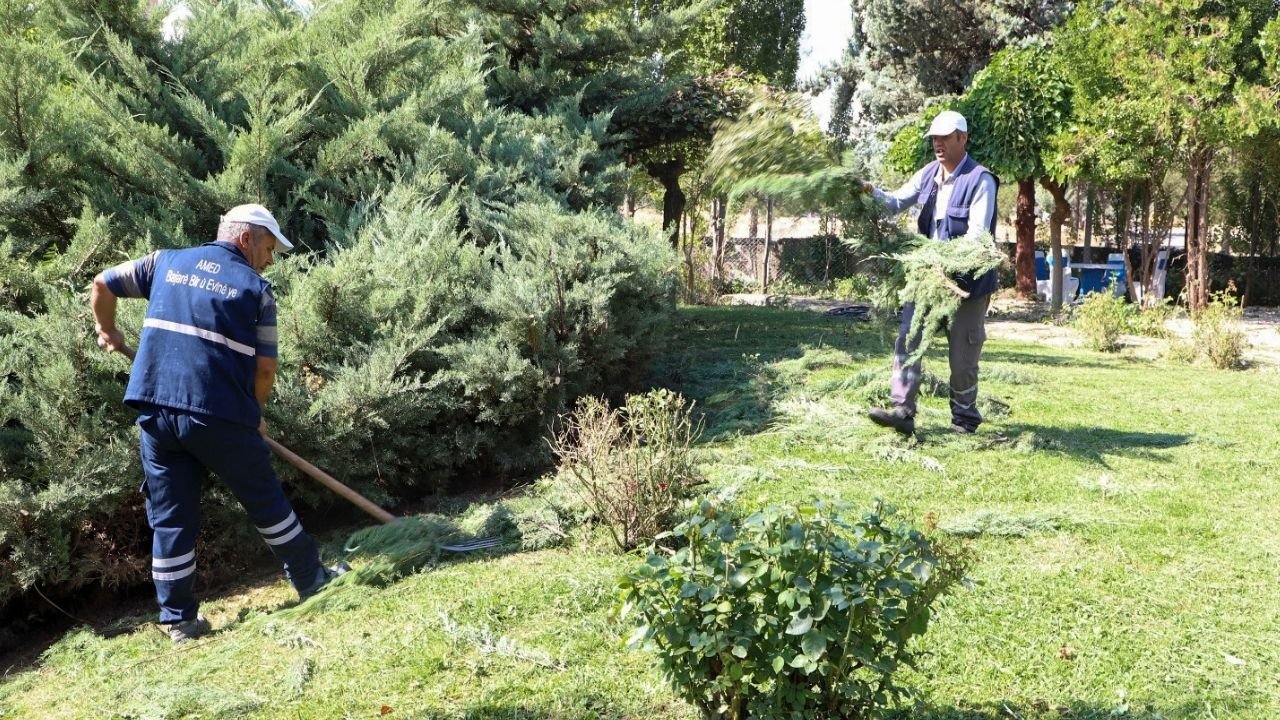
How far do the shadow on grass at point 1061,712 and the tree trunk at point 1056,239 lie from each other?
14.1m

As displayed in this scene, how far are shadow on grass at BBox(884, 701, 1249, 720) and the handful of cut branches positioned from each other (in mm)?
2692

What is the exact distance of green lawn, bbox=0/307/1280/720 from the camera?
297 centimetres

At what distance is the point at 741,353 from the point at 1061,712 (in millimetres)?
6795

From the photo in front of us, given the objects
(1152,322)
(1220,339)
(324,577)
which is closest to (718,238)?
(1152,322)

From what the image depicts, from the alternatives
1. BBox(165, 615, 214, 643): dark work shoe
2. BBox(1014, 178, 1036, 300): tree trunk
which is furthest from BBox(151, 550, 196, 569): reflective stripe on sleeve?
BBox(1014, 178, 1036, 300): tree trunk

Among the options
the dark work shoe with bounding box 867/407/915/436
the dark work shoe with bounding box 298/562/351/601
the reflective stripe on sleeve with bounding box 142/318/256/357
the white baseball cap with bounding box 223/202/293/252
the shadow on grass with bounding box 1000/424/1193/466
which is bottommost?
the dark work shoe with bounding box 298/562/351/601

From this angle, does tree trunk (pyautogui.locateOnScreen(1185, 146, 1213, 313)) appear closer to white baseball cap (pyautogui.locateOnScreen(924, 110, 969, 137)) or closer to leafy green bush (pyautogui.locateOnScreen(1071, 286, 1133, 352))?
leafy green bush (pyautogui.locateOnScreen(1071, 286, 1133, 352))

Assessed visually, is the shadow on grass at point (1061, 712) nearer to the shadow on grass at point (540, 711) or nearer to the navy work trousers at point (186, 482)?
the shadow on grass at point (540, 711)

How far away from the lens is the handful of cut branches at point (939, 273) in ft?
16.8

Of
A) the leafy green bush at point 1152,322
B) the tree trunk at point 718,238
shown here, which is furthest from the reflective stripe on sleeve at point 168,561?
the tree trunk at point 718,238

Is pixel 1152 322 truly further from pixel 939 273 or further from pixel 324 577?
pixel 324 577

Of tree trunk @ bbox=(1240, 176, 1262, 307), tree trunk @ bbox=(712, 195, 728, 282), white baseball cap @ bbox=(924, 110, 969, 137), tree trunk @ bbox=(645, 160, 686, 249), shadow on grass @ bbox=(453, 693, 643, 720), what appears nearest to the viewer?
shadow on grass @ bbox=(453, 693, 643, 720)

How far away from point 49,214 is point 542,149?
4442 mm

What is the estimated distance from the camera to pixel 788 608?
2.23 metres
